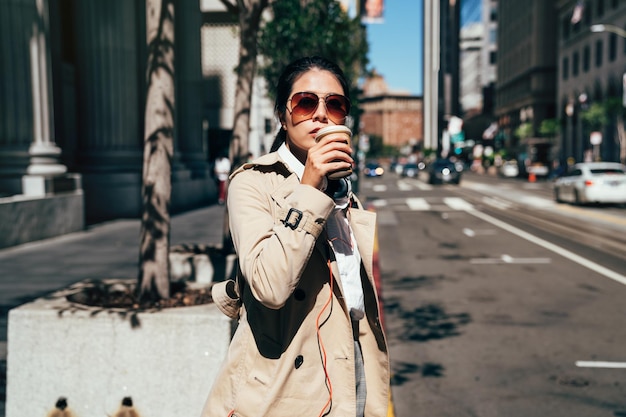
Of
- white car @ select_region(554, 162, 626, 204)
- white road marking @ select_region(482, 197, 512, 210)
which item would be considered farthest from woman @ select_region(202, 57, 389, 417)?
white road marking @ select_region(482, 197, 512, 210)

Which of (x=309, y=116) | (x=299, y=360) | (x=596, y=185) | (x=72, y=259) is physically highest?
(x=309, y=116)

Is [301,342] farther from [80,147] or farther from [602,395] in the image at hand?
Result: [80,147]

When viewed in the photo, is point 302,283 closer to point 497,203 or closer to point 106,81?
point 106,81

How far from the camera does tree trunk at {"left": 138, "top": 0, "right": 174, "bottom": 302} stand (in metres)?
4.39

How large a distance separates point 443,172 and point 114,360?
40.3 m

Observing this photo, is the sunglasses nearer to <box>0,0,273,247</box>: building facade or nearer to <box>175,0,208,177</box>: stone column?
<box>0,0,273,247</box>: building facade

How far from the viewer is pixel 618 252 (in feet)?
40.0

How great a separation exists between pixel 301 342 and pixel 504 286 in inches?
314

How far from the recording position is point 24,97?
12828mm

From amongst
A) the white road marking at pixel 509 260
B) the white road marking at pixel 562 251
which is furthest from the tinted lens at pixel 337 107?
the white road marking at pixel 509 260

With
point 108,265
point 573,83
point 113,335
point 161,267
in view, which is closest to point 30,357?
point 113,335

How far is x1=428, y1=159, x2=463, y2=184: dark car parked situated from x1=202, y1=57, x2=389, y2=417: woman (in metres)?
41.0

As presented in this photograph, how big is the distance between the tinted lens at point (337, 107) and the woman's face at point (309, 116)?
0.01 m

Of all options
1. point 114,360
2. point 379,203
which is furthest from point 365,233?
point 379,203
